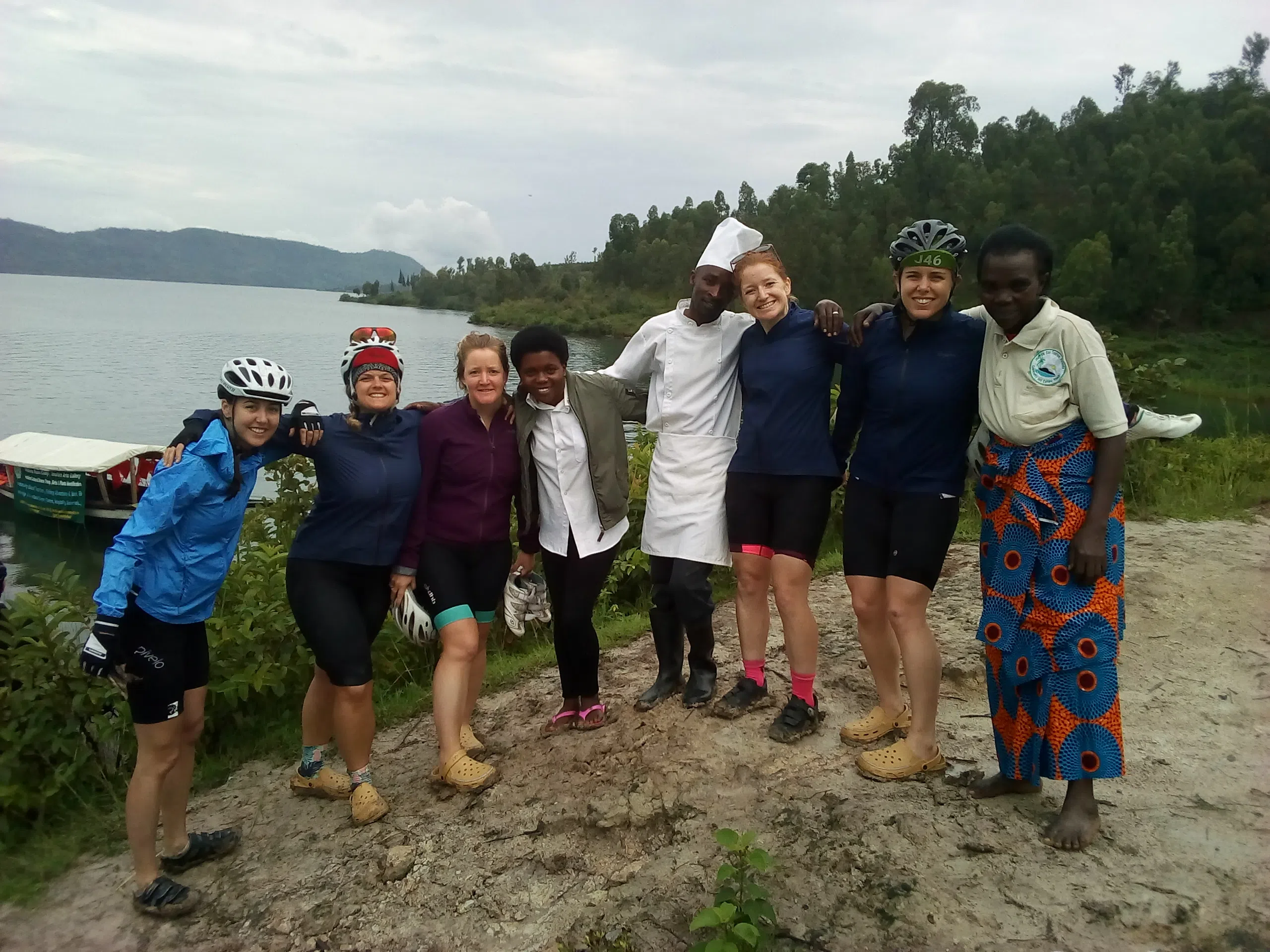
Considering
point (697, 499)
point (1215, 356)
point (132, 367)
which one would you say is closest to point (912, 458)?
point (697, 499)

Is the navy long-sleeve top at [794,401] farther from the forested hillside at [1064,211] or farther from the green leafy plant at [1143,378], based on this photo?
the forested hillside at [1064,211]

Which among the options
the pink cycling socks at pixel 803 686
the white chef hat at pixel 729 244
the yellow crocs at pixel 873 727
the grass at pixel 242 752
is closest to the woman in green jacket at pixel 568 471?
the white chef hat at pixel 729 244

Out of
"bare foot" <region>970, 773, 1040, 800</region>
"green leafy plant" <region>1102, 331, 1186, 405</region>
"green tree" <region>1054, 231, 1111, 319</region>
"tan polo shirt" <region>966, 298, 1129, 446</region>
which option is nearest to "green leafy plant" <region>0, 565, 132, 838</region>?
"bare foot" <region>970, 773, 1040, 800</region>

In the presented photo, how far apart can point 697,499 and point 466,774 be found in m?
1.56

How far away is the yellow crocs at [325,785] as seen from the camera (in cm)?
392

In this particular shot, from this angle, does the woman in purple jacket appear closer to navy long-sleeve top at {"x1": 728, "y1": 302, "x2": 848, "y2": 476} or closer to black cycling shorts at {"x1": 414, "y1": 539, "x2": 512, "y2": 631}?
black cycling shorts at {"x1": 414, "y1": 539, "x2": 512, "y2": 631}

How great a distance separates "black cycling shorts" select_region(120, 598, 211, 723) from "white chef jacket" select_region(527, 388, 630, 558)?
1.52m

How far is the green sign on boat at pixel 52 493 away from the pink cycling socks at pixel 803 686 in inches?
704

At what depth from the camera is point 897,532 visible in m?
3.48

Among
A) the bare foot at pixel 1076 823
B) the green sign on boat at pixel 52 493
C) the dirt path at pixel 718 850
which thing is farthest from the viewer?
the green sign on boat at pixel 52 493

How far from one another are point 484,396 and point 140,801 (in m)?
1.96

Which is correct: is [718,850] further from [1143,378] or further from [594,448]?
[1143,378]

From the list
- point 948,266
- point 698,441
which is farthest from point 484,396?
point 948,266

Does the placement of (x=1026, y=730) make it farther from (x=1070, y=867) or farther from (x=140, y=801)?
(x=140, y=801)
